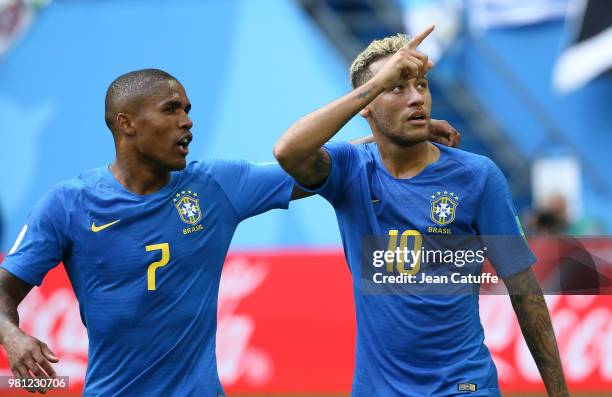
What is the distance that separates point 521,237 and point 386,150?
2.52 ft

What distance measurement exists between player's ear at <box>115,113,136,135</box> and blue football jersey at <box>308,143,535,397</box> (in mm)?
1079

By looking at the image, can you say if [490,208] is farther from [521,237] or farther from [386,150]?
[386,150]

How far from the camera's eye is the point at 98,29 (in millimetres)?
16016

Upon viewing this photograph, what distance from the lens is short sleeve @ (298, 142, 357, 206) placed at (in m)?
5.30

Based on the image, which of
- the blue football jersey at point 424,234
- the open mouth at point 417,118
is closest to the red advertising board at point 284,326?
the blue football jersey at point 424,234

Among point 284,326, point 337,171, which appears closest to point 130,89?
point 337,171

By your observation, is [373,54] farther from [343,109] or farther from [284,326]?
[284,326]

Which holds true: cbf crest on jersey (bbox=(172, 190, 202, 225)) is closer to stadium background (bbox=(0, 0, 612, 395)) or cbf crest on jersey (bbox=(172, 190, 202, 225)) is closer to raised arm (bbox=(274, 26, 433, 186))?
raised arm (bbox=(274, 26, 433, 186))

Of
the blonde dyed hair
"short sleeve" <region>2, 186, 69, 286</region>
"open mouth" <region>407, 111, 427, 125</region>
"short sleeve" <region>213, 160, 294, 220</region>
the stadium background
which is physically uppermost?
the stadium background

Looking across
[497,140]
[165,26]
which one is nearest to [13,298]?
[165,26]

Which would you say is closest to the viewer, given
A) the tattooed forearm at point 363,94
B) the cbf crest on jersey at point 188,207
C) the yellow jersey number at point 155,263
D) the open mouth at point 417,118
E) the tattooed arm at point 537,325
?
the tattooed forearm at point 363,94

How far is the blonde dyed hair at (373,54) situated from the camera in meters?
5.45

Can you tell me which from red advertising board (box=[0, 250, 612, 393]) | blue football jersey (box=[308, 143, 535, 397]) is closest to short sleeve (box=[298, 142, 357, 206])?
blue football jersey (box=[308, 143, 535, 397])

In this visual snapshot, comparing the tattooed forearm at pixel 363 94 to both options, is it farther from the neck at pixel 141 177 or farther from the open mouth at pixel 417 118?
the neck at pixel 141 177
